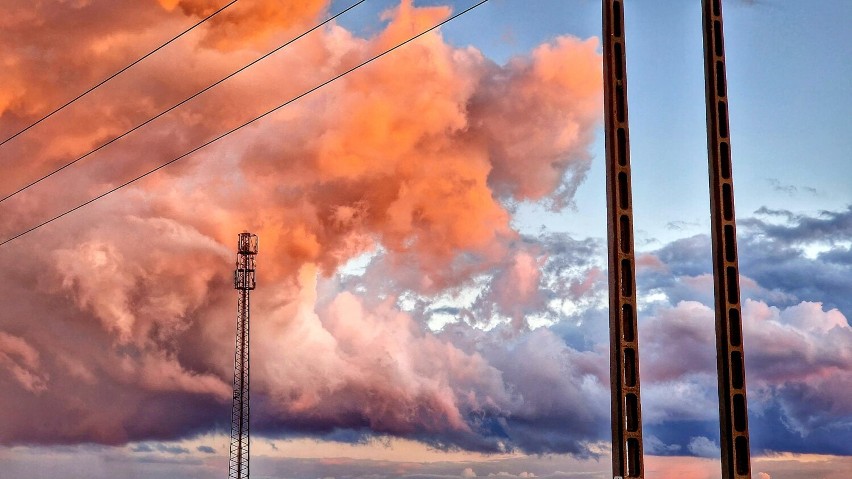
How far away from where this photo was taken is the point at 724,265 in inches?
819

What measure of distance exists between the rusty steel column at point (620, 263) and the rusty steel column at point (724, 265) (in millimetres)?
1835

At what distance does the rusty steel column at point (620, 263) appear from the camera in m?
19.6

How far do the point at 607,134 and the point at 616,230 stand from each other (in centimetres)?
204

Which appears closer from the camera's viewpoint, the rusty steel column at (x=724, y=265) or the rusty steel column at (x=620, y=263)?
the rusty steel column at (x=620, y=263)

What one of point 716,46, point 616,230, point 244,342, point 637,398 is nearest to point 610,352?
point 637,398

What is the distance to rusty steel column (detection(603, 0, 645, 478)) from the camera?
19.6 metres

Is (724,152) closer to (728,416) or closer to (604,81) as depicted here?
(604,81)

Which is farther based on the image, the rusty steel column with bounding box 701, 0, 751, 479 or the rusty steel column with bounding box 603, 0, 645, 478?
the rusty steel column with bounding box 701, 0, 751, 479

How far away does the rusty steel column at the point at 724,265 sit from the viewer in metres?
20.2

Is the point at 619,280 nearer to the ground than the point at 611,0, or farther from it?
nearer to the ground

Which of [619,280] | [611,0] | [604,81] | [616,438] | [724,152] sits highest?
[611,0]

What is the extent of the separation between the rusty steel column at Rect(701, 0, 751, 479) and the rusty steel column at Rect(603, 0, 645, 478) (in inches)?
72.3

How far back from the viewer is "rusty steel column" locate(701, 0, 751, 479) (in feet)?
66.4

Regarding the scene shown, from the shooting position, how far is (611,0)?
21750mm
